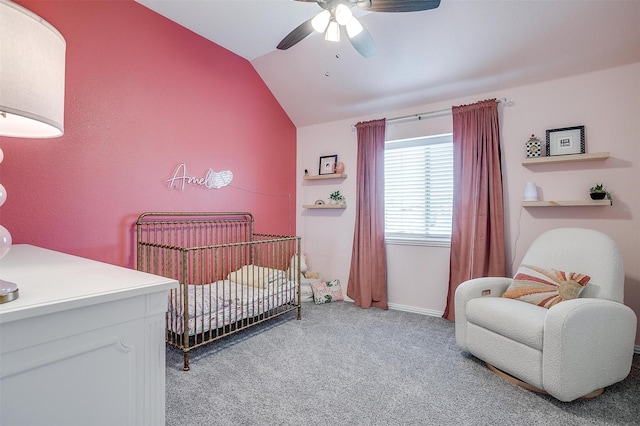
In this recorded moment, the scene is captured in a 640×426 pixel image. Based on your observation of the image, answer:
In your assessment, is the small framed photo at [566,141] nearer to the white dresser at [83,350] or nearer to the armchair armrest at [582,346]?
the armchair armrest at [582,346]

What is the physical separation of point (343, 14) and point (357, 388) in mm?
2190

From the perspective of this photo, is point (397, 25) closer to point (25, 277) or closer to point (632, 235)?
point (632, 235)

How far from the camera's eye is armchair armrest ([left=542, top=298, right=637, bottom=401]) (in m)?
1.59

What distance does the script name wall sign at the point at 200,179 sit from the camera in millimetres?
2711

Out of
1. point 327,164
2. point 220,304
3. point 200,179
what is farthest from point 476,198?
point 200,179

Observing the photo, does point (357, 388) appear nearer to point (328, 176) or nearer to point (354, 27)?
point (354, 27)

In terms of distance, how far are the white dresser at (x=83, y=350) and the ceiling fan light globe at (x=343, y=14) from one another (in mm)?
1688

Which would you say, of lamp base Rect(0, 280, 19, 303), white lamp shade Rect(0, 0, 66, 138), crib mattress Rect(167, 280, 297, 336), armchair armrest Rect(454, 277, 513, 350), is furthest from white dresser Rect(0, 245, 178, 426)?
armchair armrest Rect(454, 277, 513, 350)

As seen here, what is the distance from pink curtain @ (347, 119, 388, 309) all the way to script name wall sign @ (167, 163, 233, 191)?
1469 mm

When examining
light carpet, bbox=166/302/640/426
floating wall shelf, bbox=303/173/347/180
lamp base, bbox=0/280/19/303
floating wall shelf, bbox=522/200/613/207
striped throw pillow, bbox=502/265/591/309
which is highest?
floating wall shelf, bbox=303/173/347/180

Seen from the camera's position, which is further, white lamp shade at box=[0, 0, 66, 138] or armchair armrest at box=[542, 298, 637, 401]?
armchair armrest at box=[542, 298, 637, 401]

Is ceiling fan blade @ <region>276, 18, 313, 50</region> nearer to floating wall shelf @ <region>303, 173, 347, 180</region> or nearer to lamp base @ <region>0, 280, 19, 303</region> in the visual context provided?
floating wall shelf @ <region>303, 173, 347, 180</region>

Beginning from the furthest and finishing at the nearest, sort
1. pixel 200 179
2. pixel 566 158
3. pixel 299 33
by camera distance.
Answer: pixel 200 179 → pixel 566 158 → pixel 299 33

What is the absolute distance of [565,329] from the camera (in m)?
1.58
